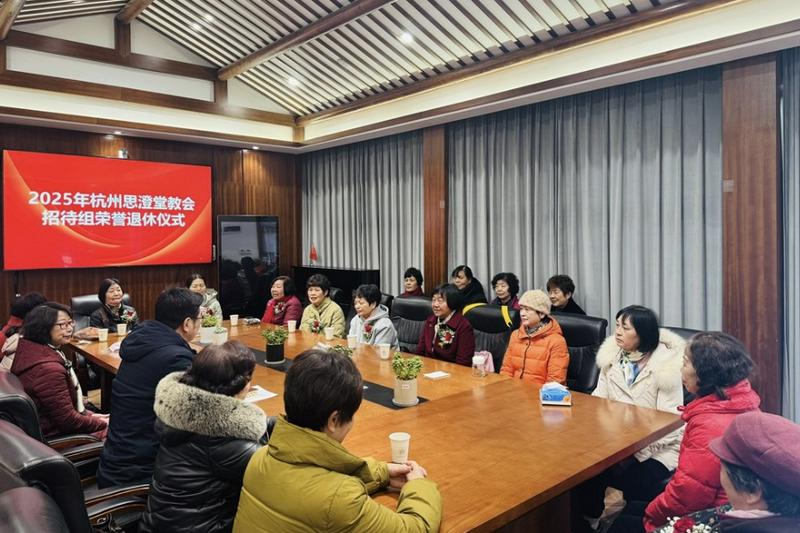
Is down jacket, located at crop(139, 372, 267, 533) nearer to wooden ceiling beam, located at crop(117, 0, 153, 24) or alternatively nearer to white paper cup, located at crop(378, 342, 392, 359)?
white paper cup, located at crop(378, 342, 392, 359)

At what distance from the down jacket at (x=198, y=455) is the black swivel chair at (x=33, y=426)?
0.51 m

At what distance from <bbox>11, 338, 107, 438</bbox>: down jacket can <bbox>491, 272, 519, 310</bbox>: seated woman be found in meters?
3.24

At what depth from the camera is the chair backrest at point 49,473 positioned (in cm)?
116

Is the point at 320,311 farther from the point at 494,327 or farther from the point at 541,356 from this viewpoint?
the point at 541,356

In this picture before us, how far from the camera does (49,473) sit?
3.85ft

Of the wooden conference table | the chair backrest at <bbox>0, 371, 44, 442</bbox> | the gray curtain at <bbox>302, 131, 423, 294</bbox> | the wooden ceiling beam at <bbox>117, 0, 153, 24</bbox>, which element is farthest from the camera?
the gray curtain at <bbox>302, 131, 423, 294</bbox>

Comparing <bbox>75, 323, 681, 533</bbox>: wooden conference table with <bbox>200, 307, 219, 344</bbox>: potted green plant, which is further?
<bbox>200, 307, 219, 344</bbox>: potted green plant

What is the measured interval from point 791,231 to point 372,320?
2.73 meters

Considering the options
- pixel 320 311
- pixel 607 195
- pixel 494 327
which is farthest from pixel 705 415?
pixel 320 311

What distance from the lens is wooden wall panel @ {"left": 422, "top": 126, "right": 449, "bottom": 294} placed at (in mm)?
5508

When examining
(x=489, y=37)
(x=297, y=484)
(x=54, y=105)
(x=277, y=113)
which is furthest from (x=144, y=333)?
(x=277, y=113)

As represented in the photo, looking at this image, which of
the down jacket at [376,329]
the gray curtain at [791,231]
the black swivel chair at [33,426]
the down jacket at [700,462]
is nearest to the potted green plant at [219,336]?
the down jacket at [376,329]

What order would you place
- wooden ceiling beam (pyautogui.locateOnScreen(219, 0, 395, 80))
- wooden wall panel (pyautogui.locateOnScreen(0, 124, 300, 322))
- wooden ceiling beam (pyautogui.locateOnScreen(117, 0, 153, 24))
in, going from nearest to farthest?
wooden ceiling beam (pyautogui.locateOnScreen(219, 0, 395, 80)), wooden ceiling beam (pyautogui.locateOnScreen(117, 0, 153, 24)), wooden wall panel (pyautogui.locateOnScreen(0, 124, 300, 322))

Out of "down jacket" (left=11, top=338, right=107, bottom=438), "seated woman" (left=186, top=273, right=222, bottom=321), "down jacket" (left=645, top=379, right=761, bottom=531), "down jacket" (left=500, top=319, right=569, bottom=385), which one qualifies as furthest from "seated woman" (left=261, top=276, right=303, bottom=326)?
"down jacket" (left=645, top=379, right=761, bottom=531)
